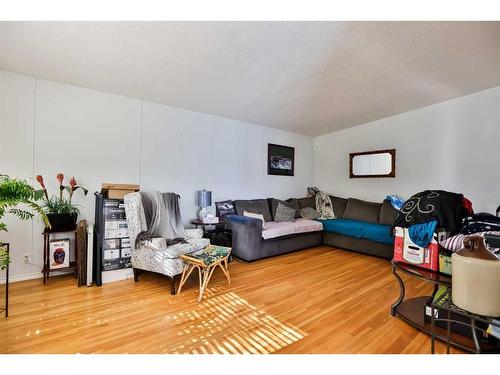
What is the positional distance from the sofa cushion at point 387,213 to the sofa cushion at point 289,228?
111 cm

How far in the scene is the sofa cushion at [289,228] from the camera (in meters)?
3.77

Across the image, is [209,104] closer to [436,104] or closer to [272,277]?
[272,277]

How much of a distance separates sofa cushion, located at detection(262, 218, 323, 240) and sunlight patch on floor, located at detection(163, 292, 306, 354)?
1.53 metres

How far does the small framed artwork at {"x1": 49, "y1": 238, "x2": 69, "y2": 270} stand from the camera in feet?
8.98

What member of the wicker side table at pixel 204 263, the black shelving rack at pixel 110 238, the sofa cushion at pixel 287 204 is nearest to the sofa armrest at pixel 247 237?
the wicker side table at pixel 204 263

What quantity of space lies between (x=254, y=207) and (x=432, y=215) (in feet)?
9.57

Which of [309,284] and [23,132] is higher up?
[23,132]

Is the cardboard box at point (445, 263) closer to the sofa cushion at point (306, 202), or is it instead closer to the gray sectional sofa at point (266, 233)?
the gray sectional sofa at point (266, 233)

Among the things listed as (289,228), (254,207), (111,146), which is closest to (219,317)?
(289,228)

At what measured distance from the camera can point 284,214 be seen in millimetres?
4551

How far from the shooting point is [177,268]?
260 cm

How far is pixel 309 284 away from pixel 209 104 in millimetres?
3031

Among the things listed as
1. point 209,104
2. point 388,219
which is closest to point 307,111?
point 209,104

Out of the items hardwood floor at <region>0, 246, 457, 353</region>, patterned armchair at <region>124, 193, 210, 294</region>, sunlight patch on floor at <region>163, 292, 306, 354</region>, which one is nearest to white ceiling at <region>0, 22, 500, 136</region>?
patterned armchair at <region>124, 193, 210, 294</region>
